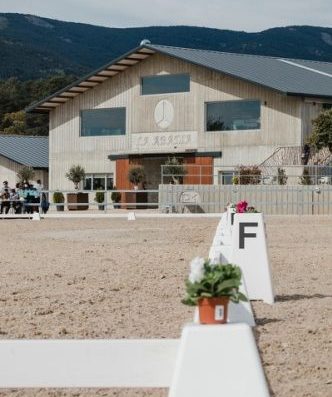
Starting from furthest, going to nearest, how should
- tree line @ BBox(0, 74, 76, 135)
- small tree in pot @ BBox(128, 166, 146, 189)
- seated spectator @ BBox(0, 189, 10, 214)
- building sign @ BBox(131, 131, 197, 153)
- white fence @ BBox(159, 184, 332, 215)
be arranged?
tree line @ BBox(0, 74, 76, 135)
building sign @ BBox(131, 131, 197, 153)
small tree in pot @ BBox(128, 166, 146, 189)
white fence @ BBox(159, 184, 332, 215)
seated spectator @ BBox(0, 189, 10, 214)

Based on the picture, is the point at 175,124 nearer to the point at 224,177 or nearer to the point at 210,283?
A: the point at 224,177

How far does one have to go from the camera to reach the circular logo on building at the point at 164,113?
53.7 m

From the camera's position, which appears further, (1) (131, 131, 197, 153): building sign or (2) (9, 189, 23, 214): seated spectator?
(1) (131, 131, 197, 153): building sign

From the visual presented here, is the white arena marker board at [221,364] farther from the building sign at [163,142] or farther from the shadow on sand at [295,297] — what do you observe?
the building sign at [163,142]

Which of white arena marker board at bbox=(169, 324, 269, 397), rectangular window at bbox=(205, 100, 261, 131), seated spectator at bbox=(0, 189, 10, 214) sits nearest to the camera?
white arena marker board at bbox=(169, 324, 269, 397)

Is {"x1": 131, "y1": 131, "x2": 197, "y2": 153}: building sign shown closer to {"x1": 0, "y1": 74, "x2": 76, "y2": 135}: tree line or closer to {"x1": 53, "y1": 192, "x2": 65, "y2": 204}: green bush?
{"x1": 53, "y1": 192, "x2": 65, "y2": 204}: green bush

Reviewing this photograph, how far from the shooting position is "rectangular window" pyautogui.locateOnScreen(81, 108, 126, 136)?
5594cm

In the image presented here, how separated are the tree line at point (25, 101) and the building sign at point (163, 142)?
201 ft

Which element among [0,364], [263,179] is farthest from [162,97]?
[0,364]

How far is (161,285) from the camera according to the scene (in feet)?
42.0

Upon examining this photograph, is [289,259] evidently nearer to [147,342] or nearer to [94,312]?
[94,312]

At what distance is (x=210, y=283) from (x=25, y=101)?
138031 millimetres

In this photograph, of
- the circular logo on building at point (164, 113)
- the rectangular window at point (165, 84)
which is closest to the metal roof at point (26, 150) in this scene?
the rectangular window at point (165, 84)

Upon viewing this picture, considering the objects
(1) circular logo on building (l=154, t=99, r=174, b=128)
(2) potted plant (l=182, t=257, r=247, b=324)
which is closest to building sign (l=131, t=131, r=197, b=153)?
(1) circular logo on building (l=154, t=99, r=174, b=128)
